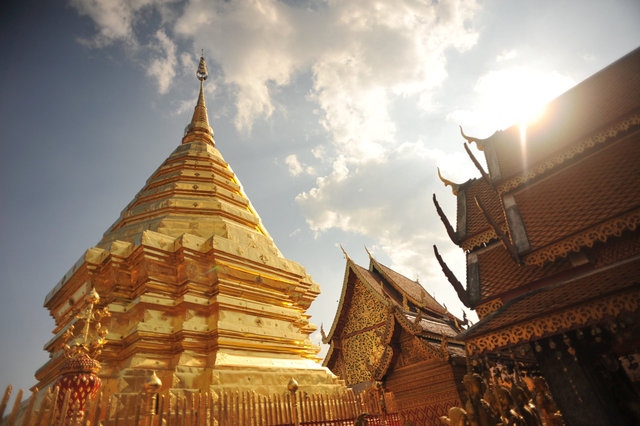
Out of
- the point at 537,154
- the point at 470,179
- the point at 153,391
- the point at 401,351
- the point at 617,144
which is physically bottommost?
the point at 153,391

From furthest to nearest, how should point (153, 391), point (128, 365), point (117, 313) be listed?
point (117, 313), point (128, 365), point (153, 391)

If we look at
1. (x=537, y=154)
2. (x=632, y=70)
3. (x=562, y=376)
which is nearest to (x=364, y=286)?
(x=537, y=154)

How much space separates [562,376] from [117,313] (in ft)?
21.3

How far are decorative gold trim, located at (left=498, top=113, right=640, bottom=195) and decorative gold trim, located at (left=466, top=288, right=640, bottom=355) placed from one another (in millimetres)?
2523

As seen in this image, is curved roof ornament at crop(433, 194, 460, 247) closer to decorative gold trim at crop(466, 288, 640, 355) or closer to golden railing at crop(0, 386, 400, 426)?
decorative gold trim at crop(466, 288, 640, 355)

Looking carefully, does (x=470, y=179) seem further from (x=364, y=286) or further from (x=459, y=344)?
(x=364, y=286)

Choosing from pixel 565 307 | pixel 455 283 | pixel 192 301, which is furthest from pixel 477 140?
pixel 192 301

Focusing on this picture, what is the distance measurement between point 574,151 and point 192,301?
644cm

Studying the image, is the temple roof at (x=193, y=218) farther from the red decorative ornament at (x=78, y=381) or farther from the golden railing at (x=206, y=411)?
the golden railing at (x=206, y=411)

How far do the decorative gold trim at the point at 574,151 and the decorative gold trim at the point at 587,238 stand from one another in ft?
4.50

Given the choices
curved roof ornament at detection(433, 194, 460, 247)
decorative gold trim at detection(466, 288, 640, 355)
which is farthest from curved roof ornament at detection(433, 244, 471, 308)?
decorative gold trim at detection(466, 288, 640, 355)

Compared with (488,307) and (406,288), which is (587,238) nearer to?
(488,307)

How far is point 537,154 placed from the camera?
17.5ft

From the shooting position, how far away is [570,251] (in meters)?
3.94
